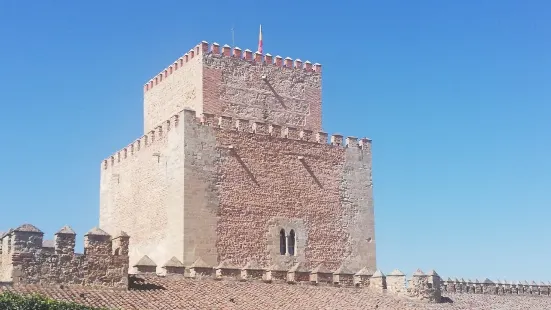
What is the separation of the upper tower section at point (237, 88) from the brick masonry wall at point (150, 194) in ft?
5.71

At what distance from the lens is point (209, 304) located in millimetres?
17703

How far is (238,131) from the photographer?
80.9 feet

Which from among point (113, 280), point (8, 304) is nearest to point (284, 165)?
point (113, 280)

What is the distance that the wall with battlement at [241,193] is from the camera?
76.2 feet

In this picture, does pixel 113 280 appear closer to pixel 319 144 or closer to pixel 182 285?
pixel 182 285

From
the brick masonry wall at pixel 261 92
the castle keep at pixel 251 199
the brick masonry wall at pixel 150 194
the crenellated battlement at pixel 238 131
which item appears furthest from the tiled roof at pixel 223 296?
the brick masonry wall at pixel 261 92

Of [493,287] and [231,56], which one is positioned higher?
[231,56]

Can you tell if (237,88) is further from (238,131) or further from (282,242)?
(282,242)

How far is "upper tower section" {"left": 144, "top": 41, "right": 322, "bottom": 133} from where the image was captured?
1005 inches

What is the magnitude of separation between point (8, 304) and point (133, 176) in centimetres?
A: 1343

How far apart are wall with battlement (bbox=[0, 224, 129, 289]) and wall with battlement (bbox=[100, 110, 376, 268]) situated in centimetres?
507

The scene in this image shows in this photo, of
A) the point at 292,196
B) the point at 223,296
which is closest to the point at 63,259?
the point at 223,296

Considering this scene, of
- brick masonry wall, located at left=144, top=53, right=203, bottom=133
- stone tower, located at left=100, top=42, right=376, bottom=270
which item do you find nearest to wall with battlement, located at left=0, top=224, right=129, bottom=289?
stone tower, located at left=100, top=42, right=376, bottom=270

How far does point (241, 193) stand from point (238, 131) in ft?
6.82
